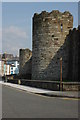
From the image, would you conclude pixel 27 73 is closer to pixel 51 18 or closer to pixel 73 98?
pixel 51 18

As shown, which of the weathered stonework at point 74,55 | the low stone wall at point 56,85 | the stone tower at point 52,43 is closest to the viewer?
the low stone wall at point 56,85

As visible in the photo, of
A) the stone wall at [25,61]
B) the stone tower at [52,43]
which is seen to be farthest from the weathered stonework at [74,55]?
the stone wall at [25,61]

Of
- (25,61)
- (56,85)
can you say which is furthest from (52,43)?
(25,61)

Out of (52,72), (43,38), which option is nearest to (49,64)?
(52,72)

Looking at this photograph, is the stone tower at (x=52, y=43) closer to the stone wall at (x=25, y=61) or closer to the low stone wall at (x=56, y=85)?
the low stone wall at (x=56, y=85)

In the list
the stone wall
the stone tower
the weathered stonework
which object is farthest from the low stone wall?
the stone wall

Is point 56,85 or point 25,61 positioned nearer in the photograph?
point 56,85

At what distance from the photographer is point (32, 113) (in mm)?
9391

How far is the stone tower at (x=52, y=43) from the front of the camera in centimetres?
2797

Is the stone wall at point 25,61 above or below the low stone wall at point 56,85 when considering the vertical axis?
above

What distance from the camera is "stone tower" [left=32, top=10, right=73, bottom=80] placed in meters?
28.0

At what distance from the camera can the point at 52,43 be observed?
27953 mm

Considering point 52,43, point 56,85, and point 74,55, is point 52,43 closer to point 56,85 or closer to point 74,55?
point 74,55

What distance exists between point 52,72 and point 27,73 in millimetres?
18165
